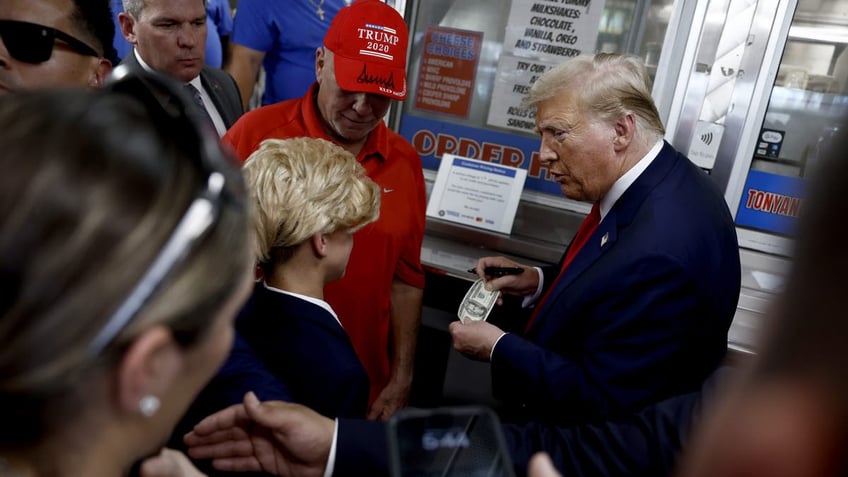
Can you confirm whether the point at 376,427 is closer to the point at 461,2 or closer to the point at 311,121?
the point at 311,121

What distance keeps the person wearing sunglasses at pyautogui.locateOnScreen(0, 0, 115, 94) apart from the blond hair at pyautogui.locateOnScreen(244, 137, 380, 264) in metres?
0.45

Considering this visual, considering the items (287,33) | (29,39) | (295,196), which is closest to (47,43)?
(29,39)

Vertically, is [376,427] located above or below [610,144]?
below

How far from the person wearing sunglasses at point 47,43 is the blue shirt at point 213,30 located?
Answer: 1642mm

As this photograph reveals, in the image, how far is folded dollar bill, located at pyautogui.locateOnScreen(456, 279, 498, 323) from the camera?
1.92 meters

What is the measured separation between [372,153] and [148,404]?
144cm

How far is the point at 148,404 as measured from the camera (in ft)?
2.04

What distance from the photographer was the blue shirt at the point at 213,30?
121 inches

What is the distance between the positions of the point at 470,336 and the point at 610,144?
619 mm

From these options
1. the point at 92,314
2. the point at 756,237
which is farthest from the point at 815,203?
the point at 756,237

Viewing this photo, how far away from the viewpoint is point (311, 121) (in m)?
1.97

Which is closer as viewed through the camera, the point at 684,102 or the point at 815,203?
the point at 815,203

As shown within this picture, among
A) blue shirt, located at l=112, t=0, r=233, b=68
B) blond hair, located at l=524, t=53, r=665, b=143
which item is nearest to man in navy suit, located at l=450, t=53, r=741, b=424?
blond hair, located at l=524, t=53, r=665, b=143

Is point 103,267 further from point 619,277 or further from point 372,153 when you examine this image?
point 372,153
